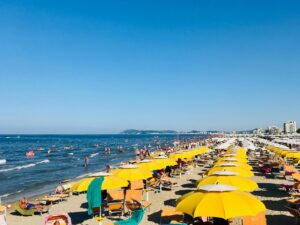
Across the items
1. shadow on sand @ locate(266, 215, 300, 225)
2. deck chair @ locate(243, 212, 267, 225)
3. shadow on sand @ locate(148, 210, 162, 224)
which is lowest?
shadow on sand @ locate(148, 210, 162, 224)

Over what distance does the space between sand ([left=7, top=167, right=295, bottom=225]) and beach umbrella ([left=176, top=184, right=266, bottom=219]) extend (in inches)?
197

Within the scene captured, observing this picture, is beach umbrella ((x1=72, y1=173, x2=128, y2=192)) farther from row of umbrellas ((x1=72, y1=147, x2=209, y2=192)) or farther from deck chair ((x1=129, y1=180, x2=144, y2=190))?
deck chair ((x1=129, y1=180, x2=144, y2=190))

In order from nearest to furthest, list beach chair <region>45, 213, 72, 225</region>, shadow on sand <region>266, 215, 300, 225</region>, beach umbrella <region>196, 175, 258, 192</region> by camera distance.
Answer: beach umbrella <region>196, 175, 258, 192</region>, beach chair <region>45, 213, 72, 225</region>, shadow on sand <region>266, 215, 300, 225</region>

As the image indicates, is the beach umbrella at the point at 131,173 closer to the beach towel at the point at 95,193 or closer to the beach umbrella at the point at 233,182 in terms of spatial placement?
the beach towel at the point at 95,193

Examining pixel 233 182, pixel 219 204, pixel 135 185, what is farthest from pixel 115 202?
pixel 219 204

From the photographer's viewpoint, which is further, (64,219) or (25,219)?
(25,219)

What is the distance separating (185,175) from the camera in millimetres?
24625

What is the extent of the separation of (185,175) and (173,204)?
9852 mm

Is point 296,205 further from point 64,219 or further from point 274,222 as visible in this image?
point 64,219

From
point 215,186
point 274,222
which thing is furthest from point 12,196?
point 215,186

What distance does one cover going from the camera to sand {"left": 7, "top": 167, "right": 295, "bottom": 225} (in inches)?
482

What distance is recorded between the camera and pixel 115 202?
44.2 ft

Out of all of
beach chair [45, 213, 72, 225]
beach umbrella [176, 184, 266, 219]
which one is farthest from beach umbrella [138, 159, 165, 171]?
beach umbrella [176, 184, 266, 219]

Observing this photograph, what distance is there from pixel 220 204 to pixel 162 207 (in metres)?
8.34
